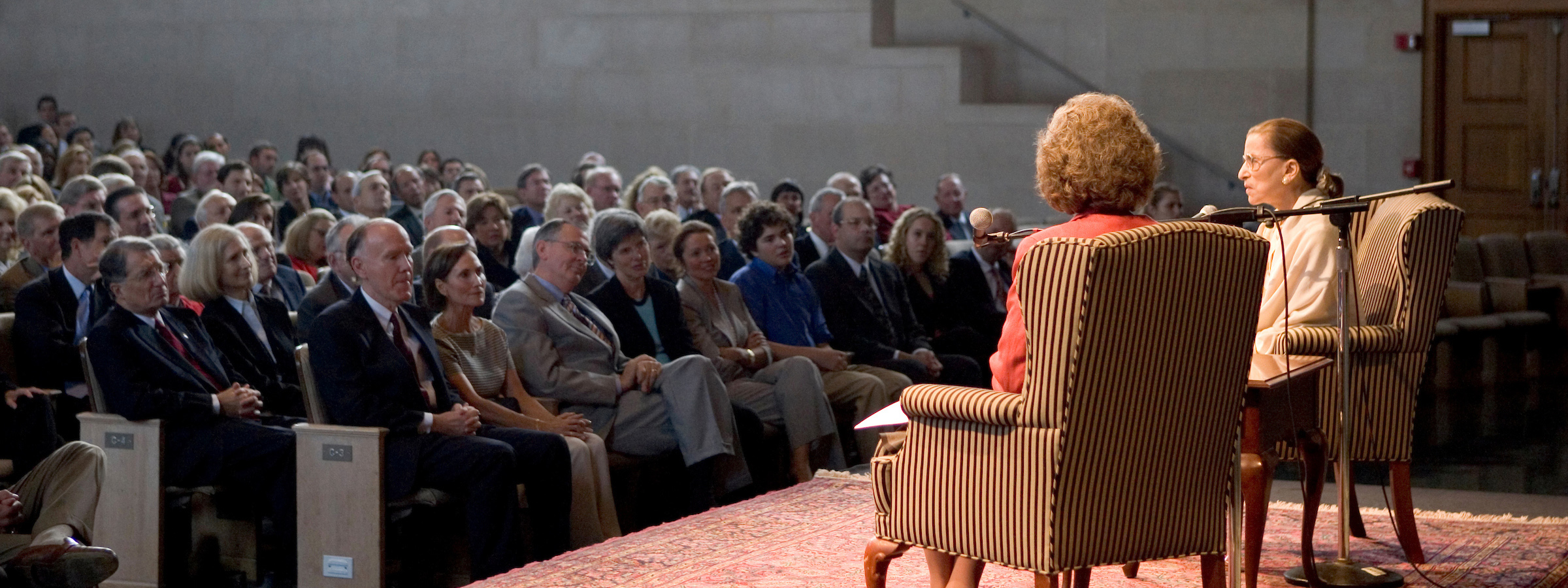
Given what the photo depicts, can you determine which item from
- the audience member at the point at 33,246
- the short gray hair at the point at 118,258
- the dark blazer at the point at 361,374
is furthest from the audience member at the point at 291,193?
the dark blazer at the point at 361,374

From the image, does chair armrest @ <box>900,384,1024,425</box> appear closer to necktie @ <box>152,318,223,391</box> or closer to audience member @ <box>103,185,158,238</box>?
necktie @ <box>152,318,223,391</box>

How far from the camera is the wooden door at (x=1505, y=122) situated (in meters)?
10.9

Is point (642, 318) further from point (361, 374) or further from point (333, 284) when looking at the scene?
point (361, 374)

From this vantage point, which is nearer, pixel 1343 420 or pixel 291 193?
pixel 1343 420

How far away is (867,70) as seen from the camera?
12.2 metres

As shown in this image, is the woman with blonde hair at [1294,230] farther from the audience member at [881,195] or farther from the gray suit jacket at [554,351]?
the audience member at [881,195]

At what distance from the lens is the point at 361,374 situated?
4.35m

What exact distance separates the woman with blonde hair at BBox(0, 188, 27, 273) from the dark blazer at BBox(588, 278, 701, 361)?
2473mm

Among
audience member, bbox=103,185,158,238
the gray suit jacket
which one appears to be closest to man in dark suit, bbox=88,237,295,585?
the gray suit jacket

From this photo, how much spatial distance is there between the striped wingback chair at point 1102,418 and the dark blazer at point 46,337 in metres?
3.03

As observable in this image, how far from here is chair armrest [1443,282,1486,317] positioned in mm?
8883

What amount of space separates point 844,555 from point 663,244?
2465mm

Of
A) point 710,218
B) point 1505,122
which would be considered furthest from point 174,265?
point 1505,122

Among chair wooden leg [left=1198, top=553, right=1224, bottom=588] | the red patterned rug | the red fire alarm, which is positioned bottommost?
the red patterned rug
